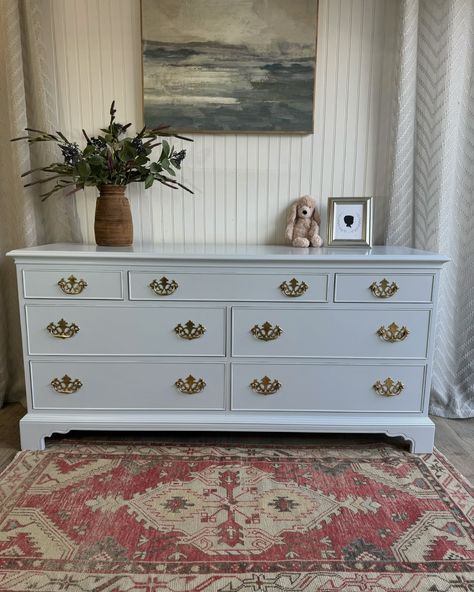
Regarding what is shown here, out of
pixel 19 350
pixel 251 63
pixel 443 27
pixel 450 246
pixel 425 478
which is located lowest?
pixel 425 478

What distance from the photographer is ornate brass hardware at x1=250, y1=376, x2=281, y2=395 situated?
1.83 metres

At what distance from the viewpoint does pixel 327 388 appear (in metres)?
1.84

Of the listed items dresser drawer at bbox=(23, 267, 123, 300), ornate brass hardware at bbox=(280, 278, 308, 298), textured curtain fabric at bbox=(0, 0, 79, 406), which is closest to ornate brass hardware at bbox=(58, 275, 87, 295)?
dresser drawer at bbox=(23, 267, 123, 300)

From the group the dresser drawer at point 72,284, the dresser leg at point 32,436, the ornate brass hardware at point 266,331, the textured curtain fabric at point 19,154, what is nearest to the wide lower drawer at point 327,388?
the ornate brass hardware at point 266,331

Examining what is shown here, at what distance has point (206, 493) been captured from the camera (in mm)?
1562

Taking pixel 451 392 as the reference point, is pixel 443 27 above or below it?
above

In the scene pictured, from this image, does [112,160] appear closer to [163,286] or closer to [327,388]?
[163,286]

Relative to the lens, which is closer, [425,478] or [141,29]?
[425,478]

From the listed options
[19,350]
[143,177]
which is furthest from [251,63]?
[19,350]

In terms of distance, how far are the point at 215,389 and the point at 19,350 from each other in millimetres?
1218

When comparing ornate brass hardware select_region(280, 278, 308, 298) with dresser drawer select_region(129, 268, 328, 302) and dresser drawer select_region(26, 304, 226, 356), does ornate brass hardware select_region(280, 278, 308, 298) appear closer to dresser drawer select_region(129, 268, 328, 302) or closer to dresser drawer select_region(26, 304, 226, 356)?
dresser drawer select_region(129, 268, 328, 302)

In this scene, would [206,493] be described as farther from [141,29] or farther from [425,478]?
[141,29]

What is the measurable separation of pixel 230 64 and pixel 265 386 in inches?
63.8

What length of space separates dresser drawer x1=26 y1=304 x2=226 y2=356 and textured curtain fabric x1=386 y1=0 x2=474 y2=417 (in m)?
1.12
